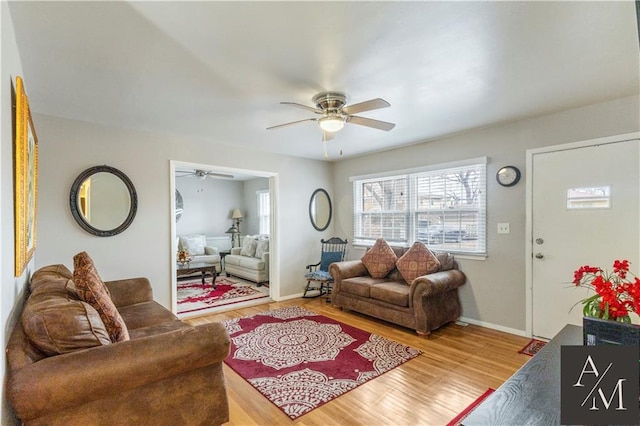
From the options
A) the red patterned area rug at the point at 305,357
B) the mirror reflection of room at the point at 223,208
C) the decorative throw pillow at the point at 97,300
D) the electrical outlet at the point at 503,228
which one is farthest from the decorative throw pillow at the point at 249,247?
the decorative throw pillow at the point at 97,300

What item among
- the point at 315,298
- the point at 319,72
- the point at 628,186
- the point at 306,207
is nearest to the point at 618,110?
the point at 628,186

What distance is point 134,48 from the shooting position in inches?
74.4

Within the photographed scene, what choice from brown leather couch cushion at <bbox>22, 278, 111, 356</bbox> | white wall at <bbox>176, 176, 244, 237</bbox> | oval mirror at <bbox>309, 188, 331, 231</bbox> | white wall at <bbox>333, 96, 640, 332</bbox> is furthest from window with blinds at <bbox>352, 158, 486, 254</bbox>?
white wall at <bbox>176, 176, 244, 237</bbox>

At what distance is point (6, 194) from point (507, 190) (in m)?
4.09

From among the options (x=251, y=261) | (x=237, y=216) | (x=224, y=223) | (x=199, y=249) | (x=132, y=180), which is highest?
(x=132, y=180)

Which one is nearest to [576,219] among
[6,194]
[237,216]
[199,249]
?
[6,194]

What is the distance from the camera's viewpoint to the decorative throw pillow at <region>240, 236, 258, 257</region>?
639 centimetres

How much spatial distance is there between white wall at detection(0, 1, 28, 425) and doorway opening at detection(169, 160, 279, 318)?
281cm

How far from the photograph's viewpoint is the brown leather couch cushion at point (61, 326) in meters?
1.38

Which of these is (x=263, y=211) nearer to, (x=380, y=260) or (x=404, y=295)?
(x=380, y=260)

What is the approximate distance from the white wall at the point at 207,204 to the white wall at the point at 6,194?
6044 mm

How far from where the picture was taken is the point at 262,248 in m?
6.09

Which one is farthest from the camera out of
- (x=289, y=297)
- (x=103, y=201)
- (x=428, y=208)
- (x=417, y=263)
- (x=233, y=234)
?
(x=233, y=234)

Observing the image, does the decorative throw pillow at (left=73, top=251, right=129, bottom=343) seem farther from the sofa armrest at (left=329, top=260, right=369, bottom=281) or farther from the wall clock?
the wall clock
